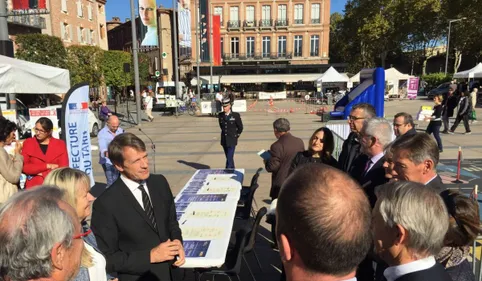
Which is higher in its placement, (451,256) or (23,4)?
(23,4)

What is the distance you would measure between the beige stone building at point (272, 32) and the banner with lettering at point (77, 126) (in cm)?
4839

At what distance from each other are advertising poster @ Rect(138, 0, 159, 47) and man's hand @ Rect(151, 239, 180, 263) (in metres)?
22.7

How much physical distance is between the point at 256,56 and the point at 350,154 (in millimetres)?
53797

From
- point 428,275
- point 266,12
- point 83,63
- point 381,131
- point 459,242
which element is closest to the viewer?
point 428,275

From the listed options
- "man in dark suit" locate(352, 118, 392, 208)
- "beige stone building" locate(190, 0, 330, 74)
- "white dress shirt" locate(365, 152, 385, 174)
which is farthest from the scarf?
"beige stone building" locate(190, 0, 330, 74)

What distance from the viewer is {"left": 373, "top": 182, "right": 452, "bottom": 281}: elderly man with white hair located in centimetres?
153

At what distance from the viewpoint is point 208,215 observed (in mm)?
3965

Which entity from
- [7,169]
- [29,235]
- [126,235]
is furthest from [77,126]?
[29,235]

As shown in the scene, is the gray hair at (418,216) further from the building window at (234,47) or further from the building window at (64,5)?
the building window at (234,47)

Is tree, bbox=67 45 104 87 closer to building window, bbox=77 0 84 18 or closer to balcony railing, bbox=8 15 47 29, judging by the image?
balcony railing, bbox=8 15 47 29

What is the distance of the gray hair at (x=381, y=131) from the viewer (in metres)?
3.22

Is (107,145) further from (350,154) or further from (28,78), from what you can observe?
(350,154)

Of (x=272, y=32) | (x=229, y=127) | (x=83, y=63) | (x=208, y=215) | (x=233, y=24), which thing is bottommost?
(x=208, y=215)

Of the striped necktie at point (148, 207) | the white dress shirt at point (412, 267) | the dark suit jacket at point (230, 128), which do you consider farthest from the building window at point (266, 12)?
the white dress shirt at point (412, 267)
